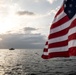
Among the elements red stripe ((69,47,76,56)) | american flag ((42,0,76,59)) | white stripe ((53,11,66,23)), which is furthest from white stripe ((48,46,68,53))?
white stripe ((53,11,66,23))

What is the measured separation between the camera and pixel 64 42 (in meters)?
13.2

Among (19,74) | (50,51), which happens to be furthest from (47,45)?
(19,74)

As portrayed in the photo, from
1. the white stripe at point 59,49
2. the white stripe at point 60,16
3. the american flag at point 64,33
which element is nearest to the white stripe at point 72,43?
the american flag at point 64,33

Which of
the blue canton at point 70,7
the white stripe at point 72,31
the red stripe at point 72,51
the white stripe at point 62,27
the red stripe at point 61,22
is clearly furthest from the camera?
the red stripe at point 61,22

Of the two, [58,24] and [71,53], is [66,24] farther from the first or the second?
[71,53]

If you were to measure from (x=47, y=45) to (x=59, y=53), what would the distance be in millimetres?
1728

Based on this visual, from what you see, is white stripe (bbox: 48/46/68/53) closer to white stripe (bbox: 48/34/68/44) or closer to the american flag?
the american flag

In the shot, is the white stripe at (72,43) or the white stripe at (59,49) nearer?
the white stripe at (72,43)

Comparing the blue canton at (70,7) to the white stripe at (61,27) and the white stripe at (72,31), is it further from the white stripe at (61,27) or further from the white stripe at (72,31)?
the white stripe at (72,31)

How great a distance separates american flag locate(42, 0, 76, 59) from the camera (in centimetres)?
1222

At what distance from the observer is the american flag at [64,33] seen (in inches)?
481

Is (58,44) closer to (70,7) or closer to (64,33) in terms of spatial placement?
(64,33)

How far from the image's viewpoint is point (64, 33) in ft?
43.0

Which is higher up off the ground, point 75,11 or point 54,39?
point 75,11
